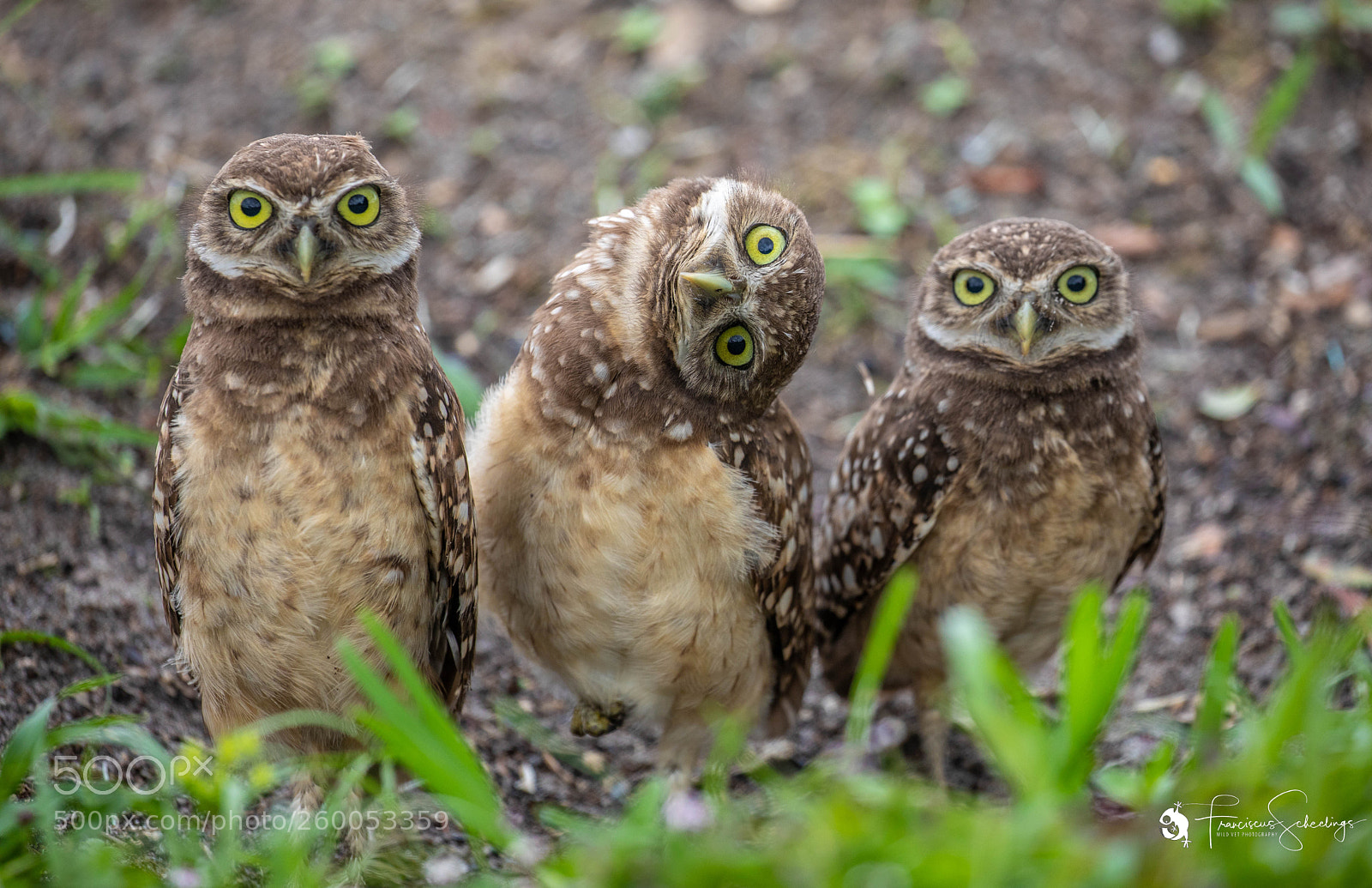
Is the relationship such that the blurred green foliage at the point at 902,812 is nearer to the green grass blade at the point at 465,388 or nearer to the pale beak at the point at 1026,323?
the pale beak at the point at 1026,323

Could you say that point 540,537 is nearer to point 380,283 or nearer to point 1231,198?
point 380,283

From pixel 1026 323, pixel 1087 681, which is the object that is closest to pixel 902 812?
pixel 1087 681

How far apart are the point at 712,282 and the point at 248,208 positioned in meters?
1.18

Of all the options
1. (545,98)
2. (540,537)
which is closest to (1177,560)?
(540,537)

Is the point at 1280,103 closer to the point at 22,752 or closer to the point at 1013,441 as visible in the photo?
the point at 1013,441

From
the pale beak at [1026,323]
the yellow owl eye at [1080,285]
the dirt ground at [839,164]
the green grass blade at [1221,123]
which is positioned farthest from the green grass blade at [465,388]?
the green grass blade at [1221,123]

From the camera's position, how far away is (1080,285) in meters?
3.75

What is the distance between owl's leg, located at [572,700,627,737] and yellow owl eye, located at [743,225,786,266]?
151 cm

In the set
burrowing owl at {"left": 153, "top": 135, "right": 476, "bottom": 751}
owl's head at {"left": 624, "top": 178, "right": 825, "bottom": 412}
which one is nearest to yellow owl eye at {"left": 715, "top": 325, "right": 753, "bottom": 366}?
owl's head at {"left": 624, "top": 178, "right": 825, "bottom": 412}

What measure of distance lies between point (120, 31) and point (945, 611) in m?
6.15

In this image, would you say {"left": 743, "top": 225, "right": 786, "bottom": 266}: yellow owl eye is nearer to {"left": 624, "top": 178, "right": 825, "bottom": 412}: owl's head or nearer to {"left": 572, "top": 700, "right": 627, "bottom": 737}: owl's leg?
{"left": 624, "top": 178, "right": 825, "bottom": 412}: owl's head

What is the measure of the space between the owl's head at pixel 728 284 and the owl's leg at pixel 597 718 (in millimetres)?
1110

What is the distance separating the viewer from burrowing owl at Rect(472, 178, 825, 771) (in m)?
3.29

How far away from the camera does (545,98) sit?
6.89 m
